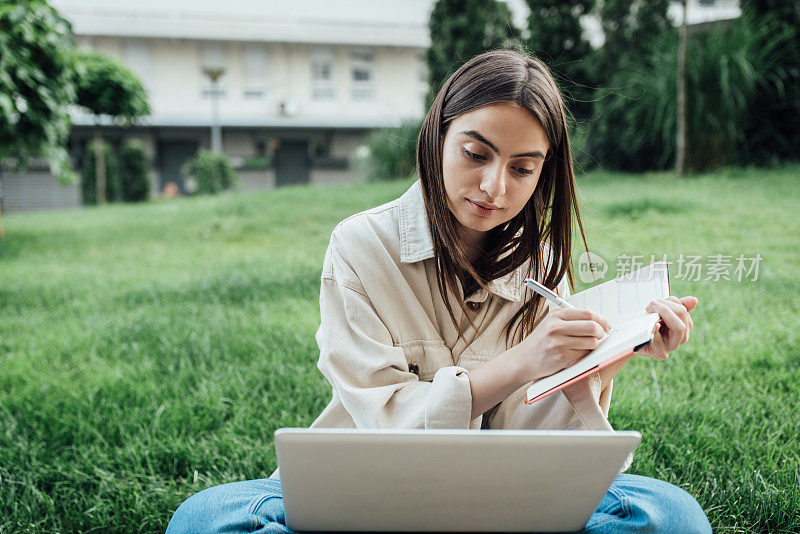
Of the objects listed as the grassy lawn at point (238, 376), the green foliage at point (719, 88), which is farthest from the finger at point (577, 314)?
the green foliage at point (719, 88)

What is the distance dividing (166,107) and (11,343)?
14.7m

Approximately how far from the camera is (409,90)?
1720cm

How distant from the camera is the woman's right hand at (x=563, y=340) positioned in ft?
3.06

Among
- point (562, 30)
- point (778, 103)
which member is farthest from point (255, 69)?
point (778, 103)

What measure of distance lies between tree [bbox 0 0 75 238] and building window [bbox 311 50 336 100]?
12.1 meters

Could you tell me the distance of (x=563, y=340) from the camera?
3.09ft

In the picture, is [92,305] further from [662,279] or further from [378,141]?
[378,141]

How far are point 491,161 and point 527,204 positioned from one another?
226mm

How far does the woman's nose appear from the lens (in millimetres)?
1106

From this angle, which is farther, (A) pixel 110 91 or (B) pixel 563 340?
(A) pixel 110 91

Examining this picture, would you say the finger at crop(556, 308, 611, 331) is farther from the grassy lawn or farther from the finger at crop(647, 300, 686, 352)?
the grassy lawn

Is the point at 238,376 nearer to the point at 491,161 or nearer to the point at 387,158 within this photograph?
the point at 491,161

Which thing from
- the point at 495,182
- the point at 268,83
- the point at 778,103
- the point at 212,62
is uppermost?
the point at 212,62

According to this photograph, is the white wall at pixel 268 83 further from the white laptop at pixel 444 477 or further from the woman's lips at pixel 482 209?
the white laptop at pixel 444 477
